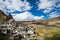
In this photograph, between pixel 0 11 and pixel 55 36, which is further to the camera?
pixel 0 11

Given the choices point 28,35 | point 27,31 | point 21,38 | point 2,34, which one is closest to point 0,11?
point 27,31

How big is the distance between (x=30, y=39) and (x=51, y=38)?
1809 centimetres

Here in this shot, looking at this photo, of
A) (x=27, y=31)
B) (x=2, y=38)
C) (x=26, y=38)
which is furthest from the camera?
(x=27, y=31)

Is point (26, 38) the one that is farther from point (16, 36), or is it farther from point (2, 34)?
point (2, 34)

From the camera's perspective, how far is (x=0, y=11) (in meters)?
160

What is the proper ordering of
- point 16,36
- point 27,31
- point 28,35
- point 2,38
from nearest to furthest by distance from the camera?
point 2,38 → point 16,36 → point 28,35 → point 27,31

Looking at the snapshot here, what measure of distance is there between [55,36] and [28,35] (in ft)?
94.2

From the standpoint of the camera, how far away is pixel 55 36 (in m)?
96.1

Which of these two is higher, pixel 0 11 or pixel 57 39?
pixel 0 11

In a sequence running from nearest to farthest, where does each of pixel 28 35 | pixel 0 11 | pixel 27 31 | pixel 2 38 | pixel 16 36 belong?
pixel 2 38 → pixel 16 36 → pixel 28 35 → pixel 27 31 → pixel 0 11

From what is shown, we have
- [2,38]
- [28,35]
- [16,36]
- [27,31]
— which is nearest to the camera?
[2,38]

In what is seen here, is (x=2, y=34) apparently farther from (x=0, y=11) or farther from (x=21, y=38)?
(x=0, y=11)

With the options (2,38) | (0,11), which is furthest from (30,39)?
(0,11)

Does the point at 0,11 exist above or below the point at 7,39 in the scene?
above
